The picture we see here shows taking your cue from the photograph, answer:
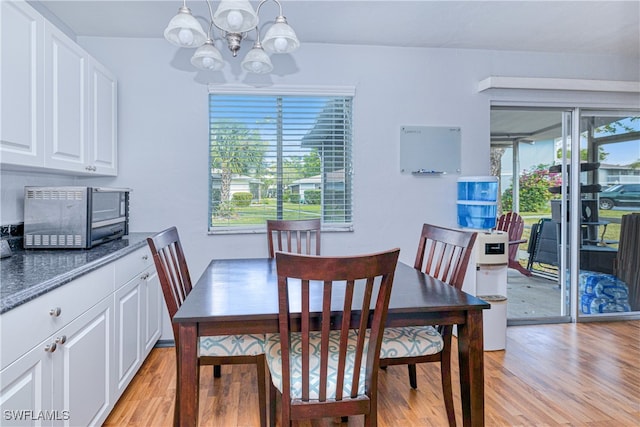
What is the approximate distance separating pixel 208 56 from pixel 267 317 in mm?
1311

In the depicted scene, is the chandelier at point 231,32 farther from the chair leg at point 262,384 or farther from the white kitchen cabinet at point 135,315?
the chair leg at point 262,384

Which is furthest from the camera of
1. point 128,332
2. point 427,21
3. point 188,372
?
point 427,21

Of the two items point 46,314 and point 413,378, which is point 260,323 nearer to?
point 46,314

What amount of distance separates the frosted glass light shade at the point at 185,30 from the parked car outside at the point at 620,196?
3671 mm

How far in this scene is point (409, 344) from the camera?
1755 millimetres

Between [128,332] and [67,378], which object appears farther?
[128,332]

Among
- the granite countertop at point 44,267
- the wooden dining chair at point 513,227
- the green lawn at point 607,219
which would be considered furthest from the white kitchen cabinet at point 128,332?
the green lawn at point 607,219

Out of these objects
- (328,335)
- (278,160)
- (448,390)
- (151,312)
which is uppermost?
(278,160)

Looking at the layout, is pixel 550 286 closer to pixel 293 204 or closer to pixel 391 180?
pixel 391 180

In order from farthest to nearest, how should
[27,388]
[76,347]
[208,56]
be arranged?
[208,56] < [76,347] < [27,388]

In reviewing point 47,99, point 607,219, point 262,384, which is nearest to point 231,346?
point 262,384

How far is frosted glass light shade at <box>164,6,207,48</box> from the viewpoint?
157 cm

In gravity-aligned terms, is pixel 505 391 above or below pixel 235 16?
below

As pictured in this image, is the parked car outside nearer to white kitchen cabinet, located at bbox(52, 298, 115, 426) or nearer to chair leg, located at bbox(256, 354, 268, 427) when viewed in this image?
chair leg, located at bbox(256, 354, 268, 427)
